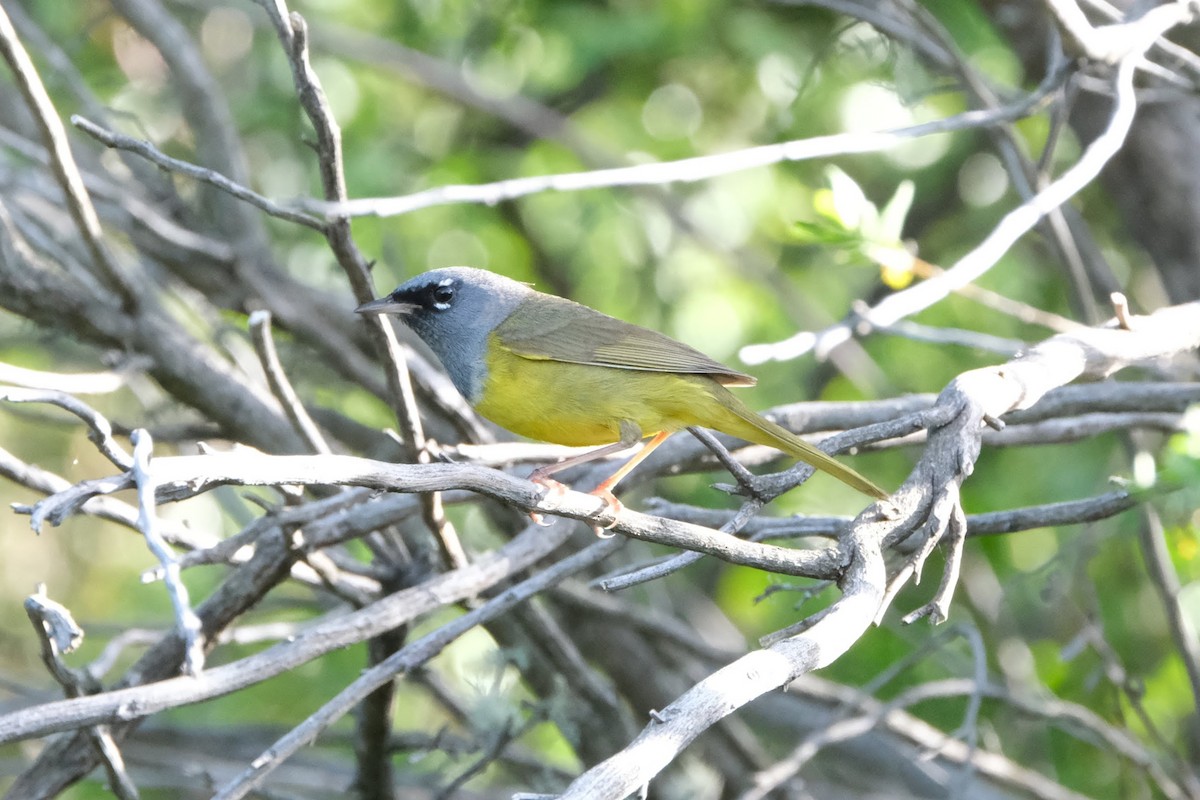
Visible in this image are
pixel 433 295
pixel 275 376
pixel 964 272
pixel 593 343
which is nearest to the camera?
pixel 964 272

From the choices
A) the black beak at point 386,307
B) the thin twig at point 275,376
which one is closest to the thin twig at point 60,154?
the thin twig at point 275,376

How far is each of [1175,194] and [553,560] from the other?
3.03 m

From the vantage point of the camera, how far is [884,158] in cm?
727

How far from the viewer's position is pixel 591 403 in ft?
12.5

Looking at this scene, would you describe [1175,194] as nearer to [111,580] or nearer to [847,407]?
[847,407]

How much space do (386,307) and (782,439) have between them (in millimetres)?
1380

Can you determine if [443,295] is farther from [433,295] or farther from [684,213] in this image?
[684,213]

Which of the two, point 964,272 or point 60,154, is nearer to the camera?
point 964,272

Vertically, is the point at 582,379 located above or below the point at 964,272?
above

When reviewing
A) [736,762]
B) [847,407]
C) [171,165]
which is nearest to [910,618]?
[847,407]

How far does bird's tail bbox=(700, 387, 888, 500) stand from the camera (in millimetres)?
3094

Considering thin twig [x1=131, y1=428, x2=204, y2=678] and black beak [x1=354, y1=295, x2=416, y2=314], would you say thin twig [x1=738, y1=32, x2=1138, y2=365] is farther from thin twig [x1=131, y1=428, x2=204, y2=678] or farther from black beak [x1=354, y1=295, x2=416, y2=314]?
thin twig [x1=131, y1=428, x2=204, y2=678]

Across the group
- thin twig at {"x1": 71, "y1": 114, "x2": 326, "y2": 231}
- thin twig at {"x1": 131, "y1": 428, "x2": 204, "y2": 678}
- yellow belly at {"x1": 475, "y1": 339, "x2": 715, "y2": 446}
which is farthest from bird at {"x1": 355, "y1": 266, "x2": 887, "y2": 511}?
thin twig at {"x1": 131, "y1": 428, "x2": 204, "y2": 678}

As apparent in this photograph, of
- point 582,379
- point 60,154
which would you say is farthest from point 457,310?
point 60,154
